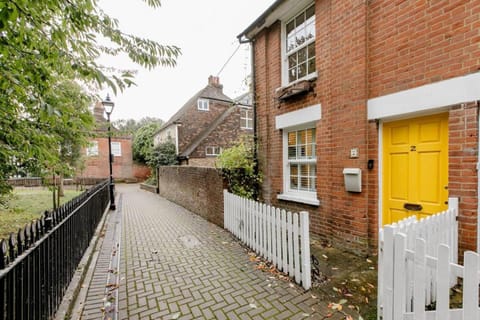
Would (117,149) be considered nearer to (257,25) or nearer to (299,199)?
(257,25)

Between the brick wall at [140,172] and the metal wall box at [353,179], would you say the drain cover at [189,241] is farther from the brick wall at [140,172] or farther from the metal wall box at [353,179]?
the brick wall at [140,172]

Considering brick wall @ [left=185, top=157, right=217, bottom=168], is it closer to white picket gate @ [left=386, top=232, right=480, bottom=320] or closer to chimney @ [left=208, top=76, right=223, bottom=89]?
chimney @ [left=208, top=76, right=223, bottom=89]

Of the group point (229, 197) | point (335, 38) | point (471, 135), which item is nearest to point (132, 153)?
point (229, 197)

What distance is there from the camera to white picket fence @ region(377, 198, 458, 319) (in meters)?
2.21

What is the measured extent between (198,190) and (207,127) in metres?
13.4

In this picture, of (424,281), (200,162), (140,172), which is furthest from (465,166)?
(140,172)

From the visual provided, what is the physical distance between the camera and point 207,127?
21.4 m

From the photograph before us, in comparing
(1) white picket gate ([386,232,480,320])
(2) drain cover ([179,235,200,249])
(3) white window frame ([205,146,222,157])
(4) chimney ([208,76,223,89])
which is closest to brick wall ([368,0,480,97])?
(1) white picket gate ([386,232,480,320])

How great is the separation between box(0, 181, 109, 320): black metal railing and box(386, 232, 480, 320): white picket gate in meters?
3.12

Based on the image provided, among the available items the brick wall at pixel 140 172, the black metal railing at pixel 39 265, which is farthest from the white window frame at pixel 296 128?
the brick wall at pixel 140 172

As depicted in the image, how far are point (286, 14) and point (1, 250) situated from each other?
675cm

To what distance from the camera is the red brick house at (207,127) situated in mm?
18625

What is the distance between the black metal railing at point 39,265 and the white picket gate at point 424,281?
312 cm

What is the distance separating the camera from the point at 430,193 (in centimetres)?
362
